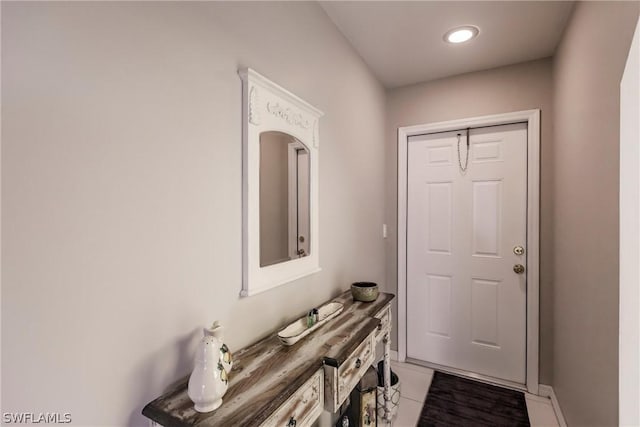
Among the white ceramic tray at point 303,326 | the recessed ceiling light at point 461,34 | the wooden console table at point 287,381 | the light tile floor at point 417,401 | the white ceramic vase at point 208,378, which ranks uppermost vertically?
the recessed ceiling light at point 461,34

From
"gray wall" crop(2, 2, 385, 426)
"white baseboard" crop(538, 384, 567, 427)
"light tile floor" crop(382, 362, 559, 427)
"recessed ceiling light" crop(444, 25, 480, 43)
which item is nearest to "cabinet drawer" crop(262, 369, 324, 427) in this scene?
"gray wall" crop(2, 2, 385, 426)

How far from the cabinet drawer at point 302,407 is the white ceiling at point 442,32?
188 centimetres

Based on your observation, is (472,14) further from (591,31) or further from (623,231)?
(623,231)

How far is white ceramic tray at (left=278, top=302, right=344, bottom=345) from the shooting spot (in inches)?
45.9

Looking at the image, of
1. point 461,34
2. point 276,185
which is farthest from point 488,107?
point 276,185

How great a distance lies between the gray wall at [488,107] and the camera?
7.44 feet

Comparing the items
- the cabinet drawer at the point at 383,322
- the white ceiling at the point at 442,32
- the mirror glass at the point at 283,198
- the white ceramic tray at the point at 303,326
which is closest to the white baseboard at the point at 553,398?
the cabinet drawer at the point at 383,322

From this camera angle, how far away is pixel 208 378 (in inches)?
30.9

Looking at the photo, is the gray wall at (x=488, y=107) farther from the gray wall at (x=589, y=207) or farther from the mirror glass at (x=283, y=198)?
the mirror glass at (x=283, y=198)

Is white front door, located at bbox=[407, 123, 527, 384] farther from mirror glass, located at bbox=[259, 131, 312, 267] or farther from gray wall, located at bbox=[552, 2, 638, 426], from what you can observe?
mirror glass, located at bbox=[259, 131, 312, 267]

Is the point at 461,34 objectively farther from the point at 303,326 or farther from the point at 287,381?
the point at 287,381

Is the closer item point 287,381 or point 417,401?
point 287,381

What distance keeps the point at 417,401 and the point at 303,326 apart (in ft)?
4.69

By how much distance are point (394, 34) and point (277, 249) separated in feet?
5.31
